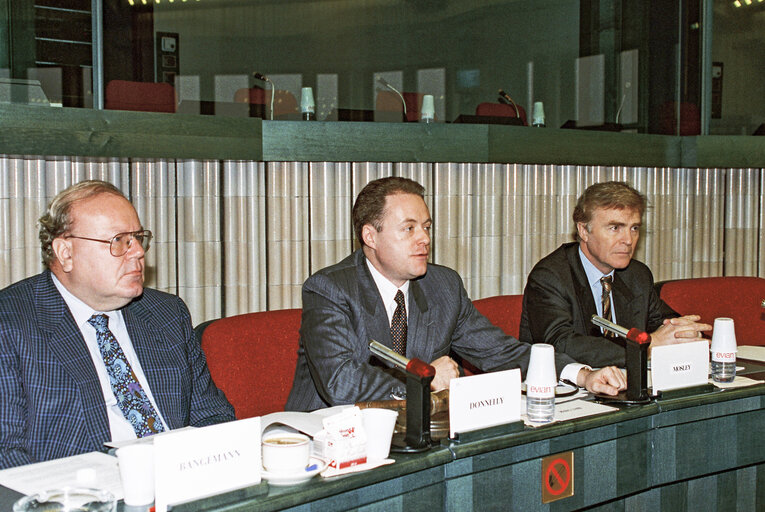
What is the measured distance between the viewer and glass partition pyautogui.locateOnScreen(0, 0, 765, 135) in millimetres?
3359

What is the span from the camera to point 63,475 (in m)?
1.60

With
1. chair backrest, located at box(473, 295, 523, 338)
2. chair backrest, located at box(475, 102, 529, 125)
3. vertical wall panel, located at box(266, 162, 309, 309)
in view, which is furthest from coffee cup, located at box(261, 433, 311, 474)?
chair backrest, located at box(475, 102, 529, 125)

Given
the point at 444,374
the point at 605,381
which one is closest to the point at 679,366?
the point at 605,381

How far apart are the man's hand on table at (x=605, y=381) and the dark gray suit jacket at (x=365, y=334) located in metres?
0.17

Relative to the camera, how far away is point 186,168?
373 centimetres

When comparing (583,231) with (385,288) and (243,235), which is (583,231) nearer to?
(385,288)

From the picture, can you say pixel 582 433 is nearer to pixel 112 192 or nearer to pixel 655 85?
pixel 112 192

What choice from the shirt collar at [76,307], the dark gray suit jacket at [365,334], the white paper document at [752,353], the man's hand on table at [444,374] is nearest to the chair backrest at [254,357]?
the dark gray suit jacket at [365,334]

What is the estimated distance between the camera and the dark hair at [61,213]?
2141mm

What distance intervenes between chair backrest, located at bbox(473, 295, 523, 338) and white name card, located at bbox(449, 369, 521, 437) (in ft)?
5.09

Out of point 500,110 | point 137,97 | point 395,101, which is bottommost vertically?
point 137,97

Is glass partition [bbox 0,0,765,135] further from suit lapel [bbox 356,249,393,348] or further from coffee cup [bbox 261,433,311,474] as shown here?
coffee cup [bbox 261,433,311,474]

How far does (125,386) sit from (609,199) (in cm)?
189

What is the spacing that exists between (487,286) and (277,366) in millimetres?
1915
